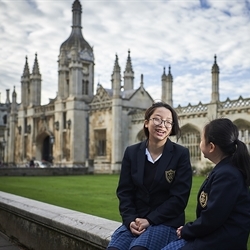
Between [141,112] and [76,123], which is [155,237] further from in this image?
[76,123]

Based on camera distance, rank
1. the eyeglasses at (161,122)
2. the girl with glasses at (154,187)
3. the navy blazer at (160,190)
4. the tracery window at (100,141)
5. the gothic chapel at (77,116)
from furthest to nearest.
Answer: the tracery window at (100,141), the gothic chapel at (77,116), the eyeglasses at (161,122), the navy blazer at (160,190), the girl with glasses at (154,187)

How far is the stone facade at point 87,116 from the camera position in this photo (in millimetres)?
29875

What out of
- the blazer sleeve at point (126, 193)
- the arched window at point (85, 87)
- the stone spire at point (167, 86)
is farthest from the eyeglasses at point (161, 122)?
the arched window at point (85, 87)

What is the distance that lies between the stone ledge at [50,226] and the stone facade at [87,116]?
72.6 feet

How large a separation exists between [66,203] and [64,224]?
21.0 feet

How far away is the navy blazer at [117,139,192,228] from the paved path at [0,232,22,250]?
2.54 metres

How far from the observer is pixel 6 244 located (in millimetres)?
5719

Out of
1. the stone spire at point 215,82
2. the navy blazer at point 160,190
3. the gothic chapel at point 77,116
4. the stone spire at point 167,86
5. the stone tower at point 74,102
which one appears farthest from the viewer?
the stone tower at point 74,102

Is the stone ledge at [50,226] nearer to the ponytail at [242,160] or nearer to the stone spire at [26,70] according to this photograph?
the ponytail at [242,160]

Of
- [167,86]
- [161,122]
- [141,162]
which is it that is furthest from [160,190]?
[167,86]

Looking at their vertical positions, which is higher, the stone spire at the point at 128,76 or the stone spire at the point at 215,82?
the stone spire at the point at 128,76

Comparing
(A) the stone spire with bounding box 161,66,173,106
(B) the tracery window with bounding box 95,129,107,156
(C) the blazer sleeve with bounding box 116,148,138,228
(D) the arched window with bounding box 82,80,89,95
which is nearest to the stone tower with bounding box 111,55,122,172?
(B) the tracery window with bounding box 95,129,107,156

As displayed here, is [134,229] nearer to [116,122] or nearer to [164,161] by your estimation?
[164,161]

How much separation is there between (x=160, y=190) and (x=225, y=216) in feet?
2.81
